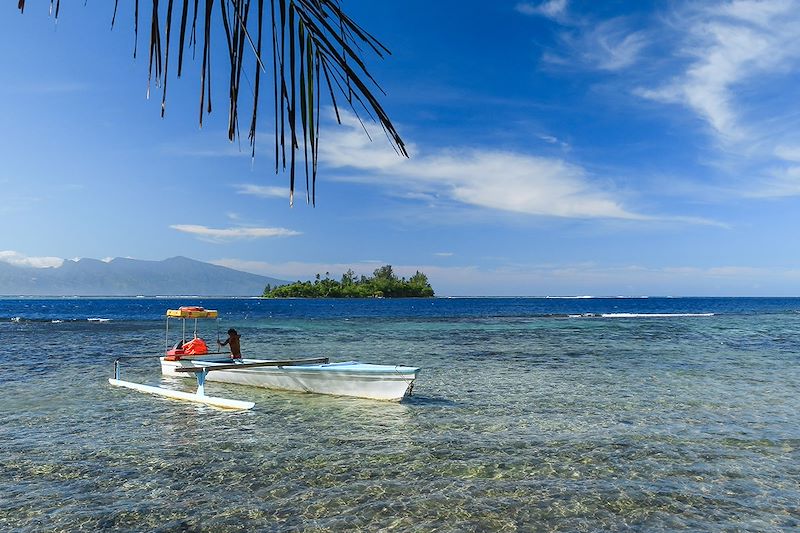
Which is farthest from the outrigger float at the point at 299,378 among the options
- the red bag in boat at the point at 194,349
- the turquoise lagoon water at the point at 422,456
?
the red bag in boat at the point at 194,349

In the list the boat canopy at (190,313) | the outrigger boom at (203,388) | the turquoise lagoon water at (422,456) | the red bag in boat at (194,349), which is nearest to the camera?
the turquoise lagoon water at (422,456)

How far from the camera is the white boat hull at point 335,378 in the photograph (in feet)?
51.5

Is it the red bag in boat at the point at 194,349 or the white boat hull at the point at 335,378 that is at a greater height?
the red bag in boat at the point at 194,349

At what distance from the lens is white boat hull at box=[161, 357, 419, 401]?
51.5ft

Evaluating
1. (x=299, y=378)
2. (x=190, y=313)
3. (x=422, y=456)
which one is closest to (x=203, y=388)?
(x=299, y=378)

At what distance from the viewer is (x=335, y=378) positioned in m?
16.7

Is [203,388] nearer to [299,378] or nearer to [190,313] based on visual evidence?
[299,378]

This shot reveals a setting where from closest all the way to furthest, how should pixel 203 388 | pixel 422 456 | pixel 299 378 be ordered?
pixel 422 456 < pixel 203 388 < pixel 299 378

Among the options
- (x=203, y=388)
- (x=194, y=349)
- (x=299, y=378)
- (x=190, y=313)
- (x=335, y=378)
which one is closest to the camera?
(x=203, y=388)

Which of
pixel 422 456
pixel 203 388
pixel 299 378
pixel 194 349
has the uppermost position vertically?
pixel 194 349

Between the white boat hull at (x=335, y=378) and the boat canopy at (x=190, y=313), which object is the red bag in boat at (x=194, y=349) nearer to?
the boat canopy at (x=190, y=313)

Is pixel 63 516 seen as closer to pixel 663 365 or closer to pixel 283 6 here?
pixel 283 6

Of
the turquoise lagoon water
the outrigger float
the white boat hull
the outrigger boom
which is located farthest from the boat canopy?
the outrigger boom

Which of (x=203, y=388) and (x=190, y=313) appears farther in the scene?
(x=190, y=313)
